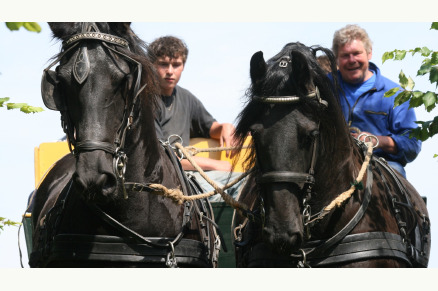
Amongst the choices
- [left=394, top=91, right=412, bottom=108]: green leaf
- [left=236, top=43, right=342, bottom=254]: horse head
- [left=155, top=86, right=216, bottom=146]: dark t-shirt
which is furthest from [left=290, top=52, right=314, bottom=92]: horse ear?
[left=155, top=86, right=216, bottom=146]: dark t-shirt

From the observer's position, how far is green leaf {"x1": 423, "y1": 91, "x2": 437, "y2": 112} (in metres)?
4.09

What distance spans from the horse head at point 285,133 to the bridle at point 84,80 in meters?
0.65

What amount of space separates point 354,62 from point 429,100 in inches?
71.2

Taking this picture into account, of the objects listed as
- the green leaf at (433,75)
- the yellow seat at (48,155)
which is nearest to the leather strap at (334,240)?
the green leaf at (433,75)

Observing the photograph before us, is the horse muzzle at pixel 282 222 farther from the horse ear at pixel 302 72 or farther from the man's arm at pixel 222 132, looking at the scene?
the man's arm at pixel 222 132

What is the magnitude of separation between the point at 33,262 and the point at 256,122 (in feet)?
5.84

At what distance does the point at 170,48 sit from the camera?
654cm

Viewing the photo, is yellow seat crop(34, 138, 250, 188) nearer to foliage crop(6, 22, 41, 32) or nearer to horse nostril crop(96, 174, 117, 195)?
horse nostril crop(96, 174, 117, 195)

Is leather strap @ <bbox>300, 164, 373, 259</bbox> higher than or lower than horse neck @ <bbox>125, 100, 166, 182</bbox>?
lower

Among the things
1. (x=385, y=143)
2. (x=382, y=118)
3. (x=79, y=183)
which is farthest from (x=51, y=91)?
(x=382, y=118)

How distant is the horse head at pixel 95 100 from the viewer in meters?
4.01

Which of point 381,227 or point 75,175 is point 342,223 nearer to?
point 381,227

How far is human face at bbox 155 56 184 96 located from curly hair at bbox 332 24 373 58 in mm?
1375

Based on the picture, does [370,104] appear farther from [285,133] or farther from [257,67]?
[285,133]
